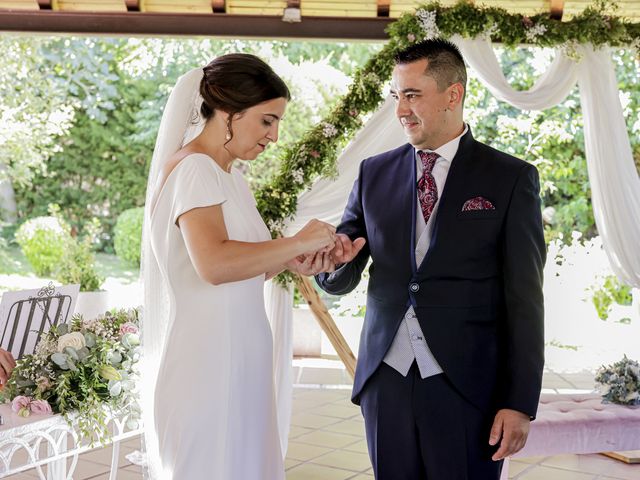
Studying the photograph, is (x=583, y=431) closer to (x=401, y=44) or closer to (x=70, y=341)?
(x=401, y=44)

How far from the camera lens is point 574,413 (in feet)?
15.7

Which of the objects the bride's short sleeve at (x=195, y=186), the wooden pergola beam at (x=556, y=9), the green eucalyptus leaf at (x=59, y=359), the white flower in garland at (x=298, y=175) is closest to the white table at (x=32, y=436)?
the green eucalyptus leaf at (x=59, y=359)

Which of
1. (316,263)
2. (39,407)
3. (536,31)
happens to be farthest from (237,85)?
(536,31)

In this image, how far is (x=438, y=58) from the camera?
2465 mm

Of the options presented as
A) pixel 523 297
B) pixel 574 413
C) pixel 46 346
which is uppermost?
pixel 523 297

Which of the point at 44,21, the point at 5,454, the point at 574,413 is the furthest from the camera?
the point at 44,21

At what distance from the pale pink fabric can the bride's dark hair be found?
9.67 ft

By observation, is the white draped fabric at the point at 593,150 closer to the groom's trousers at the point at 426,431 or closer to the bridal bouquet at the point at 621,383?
the bridal bouquet at the point at 621,383

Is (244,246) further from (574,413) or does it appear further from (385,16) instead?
(385,16)

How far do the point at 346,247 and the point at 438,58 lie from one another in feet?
2.10

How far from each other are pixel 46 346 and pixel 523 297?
1956 millimetres

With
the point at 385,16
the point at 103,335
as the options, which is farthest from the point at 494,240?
the point at 385,16

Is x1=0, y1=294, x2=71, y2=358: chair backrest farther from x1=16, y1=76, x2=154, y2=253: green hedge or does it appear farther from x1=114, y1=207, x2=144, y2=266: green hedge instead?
x1=16, y1=76, x2=154, y2=253: green hedge

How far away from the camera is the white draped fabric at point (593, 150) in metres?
5.78
